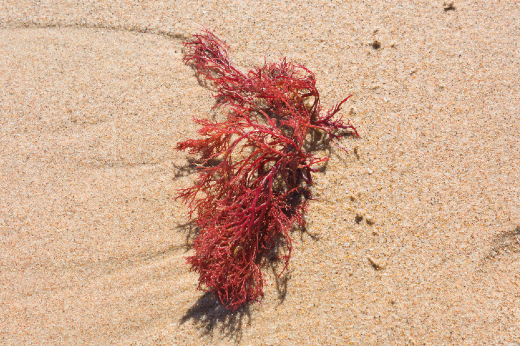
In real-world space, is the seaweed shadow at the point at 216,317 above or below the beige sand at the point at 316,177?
below

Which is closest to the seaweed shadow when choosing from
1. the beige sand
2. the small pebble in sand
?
the beige sand

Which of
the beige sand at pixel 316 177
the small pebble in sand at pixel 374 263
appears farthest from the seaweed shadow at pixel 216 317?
the small pebble in sand at pixel 374 263

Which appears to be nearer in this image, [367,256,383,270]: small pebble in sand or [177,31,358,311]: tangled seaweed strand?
[177,31,358,311]: tangled seaweed strand

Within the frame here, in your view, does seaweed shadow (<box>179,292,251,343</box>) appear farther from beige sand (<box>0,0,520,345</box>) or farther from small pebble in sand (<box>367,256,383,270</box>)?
small pebble in sand (<box>367,256,383,270</box>)

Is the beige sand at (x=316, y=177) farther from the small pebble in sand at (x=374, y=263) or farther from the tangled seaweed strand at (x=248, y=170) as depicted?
the tangled seaweed strand at (x=248, y=170)

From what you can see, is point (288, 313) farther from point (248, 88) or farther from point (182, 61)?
point (182, 61)

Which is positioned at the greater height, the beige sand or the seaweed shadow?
the beige sand
